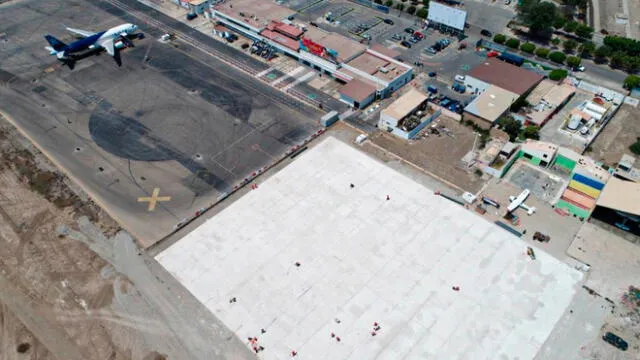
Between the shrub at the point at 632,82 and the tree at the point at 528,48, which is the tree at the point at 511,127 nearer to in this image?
the shrub at the point at 632,82

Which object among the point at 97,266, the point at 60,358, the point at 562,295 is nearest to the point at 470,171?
the point at 562,295

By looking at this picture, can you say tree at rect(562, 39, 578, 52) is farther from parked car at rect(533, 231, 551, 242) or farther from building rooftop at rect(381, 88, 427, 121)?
parked car at rect(533, 231, 551, 242)

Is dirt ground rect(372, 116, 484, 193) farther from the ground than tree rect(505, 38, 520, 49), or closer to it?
closer to it

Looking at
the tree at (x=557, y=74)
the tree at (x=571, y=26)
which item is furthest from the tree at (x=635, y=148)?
the tree at (x=571, y=26)

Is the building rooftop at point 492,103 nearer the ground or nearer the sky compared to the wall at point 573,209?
nearer the sky

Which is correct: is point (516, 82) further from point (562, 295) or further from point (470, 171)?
Result: point (562, 295)

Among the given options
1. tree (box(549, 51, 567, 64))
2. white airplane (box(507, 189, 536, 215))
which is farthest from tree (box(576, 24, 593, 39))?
white airplane (box(507, 189, 536, 215))

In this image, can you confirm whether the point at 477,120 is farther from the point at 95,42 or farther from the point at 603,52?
the point at 95,42
